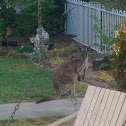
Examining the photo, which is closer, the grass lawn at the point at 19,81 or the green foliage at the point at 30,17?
the grass lawn at the point at 19,81

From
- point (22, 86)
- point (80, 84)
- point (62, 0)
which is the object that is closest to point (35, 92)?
point (22, 86)

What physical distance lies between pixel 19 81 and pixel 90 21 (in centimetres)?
551

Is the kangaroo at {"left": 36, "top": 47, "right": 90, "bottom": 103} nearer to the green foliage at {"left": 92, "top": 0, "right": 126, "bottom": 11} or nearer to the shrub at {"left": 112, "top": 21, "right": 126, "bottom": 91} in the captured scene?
the shrub at {"left": 112, "top": 21, "right": 126, "bottom": 91}

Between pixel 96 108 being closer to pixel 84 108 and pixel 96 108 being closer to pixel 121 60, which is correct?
pixel 84 108

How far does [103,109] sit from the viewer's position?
632 centimetres

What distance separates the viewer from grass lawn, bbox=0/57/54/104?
32.4 ft

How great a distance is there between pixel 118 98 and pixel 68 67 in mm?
3608

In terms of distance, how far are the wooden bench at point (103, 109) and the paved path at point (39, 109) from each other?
1971 millimetres

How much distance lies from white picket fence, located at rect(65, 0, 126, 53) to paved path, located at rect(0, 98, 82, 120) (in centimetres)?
426

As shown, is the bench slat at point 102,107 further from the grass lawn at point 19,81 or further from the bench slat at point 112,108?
the grass lawn at point 19,81

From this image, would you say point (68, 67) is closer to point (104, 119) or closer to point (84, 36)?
point (104, 119)

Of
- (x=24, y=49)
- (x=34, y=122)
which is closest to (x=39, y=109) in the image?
(x=34, y=122)

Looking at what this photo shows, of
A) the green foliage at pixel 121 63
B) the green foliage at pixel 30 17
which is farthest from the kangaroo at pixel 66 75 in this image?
the green foliage at pixel 30 17

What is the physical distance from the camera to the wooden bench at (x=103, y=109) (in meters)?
6.09
